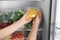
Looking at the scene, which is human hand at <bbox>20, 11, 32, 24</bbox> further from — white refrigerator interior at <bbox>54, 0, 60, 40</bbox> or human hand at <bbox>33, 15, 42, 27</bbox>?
white refrigerator interior at <bbox>54, 0, 60, 40</bbox>

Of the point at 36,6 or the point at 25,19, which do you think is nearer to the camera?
the point at 25,19

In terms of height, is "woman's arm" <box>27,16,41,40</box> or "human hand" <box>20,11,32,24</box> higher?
"human hand" <box>20,11,32,24</box>

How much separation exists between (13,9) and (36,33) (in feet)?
1.11

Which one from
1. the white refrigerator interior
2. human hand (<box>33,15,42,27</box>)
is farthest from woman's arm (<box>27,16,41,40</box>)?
the white refrigerator interior

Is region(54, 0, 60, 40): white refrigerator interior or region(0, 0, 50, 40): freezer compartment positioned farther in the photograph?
region(0, 0, 50, 40): freezer compartment

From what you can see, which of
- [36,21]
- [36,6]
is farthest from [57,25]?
[36,6]

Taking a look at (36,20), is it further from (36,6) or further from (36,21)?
(36,6)

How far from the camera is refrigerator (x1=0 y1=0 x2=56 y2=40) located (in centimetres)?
121

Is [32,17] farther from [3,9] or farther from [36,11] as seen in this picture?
[3,9]

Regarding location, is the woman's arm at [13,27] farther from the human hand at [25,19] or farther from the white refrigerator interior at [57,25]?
the white refrigerator interior at [57,25]

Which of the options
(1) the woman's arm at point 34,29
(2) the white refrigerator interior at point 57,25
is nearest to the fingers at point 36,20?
(1) the woman's arm at point 34,29

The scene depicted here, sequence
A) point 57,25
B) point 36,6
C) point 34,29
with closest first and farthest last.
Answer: point 57,25 → point 34,29 → point 36,6

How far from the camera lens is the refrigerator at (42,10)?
121 centimetres

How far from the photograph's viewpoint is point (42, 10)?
135 cm
